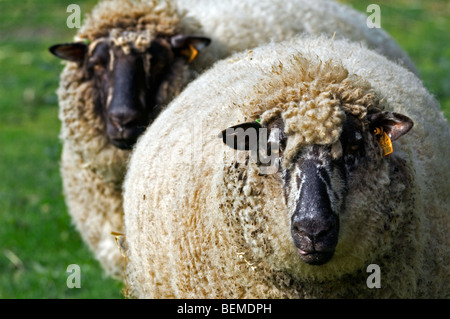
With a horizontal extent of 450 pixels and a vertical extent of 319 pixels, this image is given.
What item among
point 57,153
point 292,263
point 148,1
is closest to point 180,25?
point 148,1

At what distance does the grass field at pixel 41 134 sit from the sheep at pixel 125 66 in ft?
2.06

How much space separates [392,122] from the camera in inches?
130

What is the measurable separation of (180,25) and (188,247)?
2587mm

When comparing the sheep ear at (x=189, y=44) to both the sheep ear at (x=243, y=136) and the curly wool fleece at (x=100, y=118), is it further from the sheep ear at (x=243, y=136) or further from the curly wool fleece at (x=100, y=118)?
the sheep ear at (x=243, y=136)

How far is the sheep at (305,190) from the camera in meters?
3.21

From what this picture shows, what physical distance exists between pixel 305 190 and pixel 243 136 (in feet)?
1.28

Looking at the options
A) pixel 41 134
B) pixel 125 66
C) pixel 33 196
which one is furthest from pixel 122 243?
pixel 41 134

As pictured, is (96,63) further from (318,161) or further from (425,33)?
(425,33)

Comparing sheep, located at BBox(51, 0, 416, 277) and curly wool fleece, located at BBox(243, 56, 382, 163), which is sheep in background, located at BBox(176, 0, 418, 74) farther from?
curly wool fleece, located at BBox(243, 56, 382, 163)

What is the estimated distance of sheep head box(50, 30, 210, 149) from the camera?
17.5 feet

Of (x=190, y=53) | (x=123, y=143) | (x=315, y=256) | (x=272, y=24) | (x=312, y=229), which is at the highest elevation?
(x=272, y=24)

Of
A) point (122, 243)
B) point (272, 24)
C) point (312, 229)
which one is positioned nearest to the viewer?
point (312, 229)

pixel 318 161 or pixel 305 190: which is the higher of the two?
pixel 318 161

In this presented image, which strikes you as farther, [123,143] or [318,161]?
[123,143]
